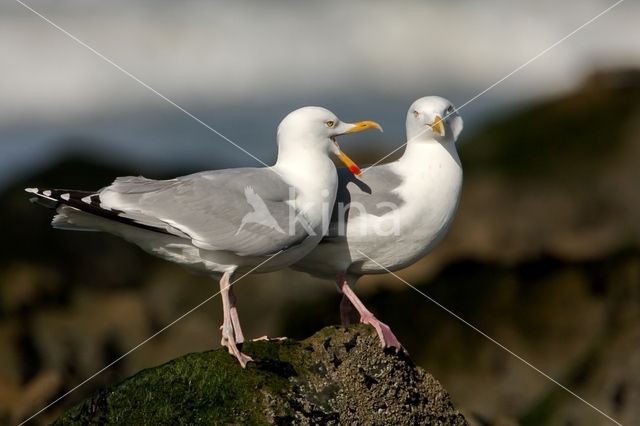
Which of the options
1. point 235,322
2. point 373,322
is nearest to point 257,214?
point 235,322

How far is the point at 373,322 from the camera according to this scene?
9.55 metres

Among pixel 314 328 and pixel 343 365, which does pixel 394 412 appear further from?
pixel 314 328

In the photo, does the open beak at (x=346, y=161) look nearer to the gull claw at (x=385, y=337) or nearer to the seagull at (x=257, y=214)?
the seagull at (x=257, y=214)

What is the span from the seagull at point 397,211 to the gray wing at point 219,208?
74 centimetres

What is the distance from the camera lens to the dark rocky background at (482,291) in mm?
14688

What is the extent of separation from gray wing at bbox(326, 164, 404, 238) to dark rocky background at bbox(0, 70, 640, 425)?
419 cm

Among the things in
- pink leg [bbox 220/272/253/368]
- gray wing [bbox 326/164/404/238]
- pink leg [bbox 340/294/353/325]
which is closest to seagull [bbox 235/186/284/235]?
pink leg [bbox 220/272/253/368]

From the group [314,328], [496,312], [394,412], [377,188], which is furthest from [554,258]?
[394,412]

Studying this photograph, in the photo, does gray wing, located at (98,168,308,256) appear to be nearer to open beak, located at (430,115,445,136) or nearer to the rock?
the rock

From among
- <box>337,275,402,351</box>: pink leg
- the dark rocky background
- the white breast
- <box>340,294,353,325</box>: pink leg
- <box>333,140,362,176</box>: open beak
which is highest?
<box>333,140,362,176</box>: open beak

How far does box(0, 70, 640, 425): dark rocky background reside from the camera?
48.2ft

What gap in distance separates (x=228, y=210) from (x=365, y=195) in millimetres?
1315

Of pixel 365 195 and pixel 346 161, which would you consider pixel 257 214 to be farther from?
pixel 365 195

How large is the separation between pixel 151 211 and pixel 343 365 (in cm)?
173
